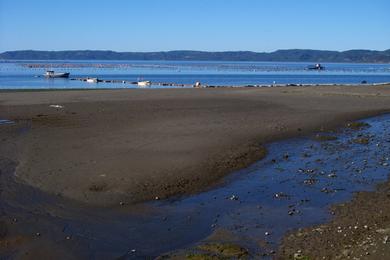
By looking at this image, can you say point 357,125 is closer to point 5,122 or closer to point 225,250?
point 5,122

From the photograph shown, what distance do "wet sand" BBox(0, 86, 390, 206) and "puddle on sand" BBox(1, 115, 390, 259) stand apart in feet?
2.96

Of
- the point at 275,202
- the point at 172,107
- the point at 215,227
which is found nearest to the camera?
the point at 215,227

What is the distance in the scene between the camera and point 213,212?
1234cm

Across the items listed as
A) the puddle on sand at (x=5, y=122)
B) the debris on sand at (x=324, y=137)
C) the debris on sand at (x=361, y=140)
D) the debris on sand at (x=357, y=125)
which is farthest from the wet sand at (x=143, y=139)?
the debris on sand at (x=361, y=140)

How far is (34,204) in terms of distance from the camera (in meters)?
12.7

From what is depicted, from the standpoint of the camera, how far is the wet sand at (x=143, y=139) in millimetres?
14734

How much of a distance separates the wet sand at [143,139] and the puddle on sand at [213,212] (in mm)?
901

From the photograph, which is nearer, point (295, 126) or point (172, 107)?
point (295, 126)

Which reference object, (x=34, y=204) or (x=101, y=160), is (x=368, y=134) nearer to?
(x=101, y=160)

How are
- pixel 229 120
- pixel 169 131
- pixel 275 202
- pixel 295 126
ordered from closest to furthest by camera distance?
pixel 275 202 → pixel 169 131 → pixel 295 126 → pixel 229 120

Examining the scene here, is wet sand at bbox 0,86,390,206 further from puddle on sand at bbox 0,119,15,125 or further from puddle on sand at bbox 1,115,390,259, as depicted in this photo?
puddle on sand at bbox 1,115,390,259

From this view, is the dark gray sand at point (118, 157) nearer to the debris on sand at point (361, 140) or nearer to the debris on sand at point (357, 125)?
the debris on sand at point (361, 140)

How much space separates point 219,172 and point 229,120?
11.6m

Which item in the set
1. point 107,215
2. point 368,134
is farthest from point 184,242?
point 368,134
